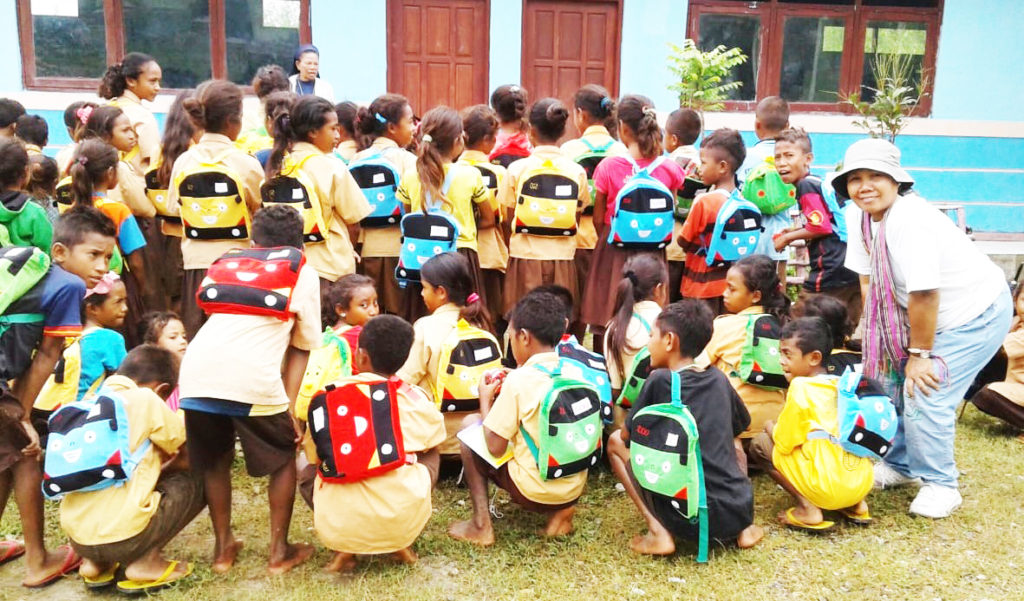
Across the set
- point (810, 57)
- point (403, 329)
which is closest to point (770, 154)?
point (403, 329)

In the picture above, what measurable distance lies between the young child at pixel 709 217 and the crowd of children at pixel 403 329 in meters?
0.01

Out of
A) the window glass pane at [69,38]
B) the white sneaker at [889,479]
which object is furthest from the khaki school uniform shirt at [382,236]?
the window glass pane at [69,38]

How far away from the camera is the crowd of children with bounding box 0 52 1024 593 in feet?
9.36

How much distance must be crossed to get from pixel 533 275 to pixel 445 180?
0.66 meters

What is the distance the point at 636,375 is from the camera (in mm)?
3619

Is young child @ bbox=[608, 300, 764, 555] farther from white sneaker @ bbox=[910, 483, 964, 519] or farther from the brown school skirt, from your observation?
the brown school skirt

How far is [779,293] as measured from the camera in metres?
3.82

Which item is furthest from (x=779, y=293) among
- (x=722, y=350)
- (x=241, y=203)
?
(x=241, y=203)

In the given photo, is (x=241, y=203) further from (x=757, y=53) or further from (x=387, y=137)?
(x=757, y=53)

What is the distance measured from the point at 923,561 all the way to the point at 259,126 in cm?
458

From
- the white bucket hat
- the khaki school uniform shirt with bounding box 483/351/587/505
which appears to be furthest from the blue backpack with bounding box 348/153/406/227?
the white bucket hat

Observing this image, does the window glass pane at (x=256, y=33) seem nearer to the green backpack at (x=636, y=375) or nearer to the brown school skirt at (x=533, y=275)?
the brown school skirt at (x=533, y=275)

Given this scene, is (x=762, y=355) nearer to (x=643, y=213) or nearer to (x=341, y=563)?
(x=643, y=213)

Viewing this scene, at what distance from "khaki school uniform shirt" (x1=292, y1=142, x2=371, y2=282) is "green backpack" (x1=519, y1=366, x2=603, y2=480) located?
1450 mm
